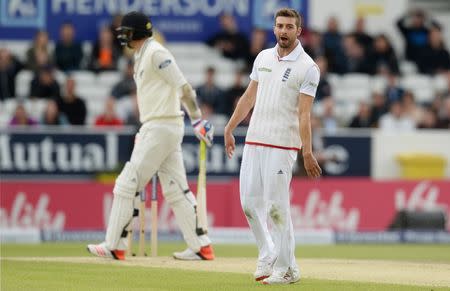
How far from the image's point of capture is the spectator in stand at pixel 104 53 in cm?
1944


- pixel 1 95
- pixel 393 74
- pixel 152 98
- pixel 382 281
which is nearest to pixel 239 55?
pixel 393 74

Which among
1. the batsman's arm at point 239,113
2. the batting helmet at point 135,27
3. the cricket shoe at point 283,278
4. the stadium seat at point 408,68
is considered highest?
the batting helmet at point 135,27

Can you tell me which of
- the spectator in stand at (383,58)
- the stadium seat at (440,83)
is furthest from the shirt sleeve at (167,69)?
the stadium seat at (440,83)

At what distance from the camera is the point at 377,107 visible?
19.4m

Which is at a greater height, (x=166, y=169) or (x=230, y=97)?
(x=166, y=169)

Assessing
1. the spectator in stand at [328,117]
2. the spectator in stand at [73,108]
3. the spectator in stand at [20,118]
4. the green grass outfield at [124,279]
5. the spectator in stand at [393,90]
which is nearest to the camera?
the green grass outfield at [124,279]

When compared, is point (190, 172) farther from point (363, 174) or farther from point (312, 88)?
point (312, 88)

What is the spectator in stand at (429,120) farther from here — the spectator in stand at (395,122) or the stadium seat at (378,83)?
the stadium seat at (378,83)

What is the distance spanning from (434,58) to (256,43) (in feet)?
10.5

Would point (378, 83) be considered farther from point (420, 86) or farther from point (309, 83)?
point (309, 83)

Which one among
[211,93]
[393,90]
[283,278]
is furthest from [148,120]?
[393,90]

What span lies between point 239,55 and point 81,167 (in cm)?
353

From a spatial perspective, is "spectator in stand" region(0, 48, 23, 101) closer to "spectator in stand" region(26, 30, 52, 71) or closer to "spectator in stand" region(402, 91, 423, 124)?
"spectator in stand" region(26, 30, 52, 71)

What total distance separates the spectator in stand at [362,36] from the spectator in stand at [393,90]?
0.83 m
